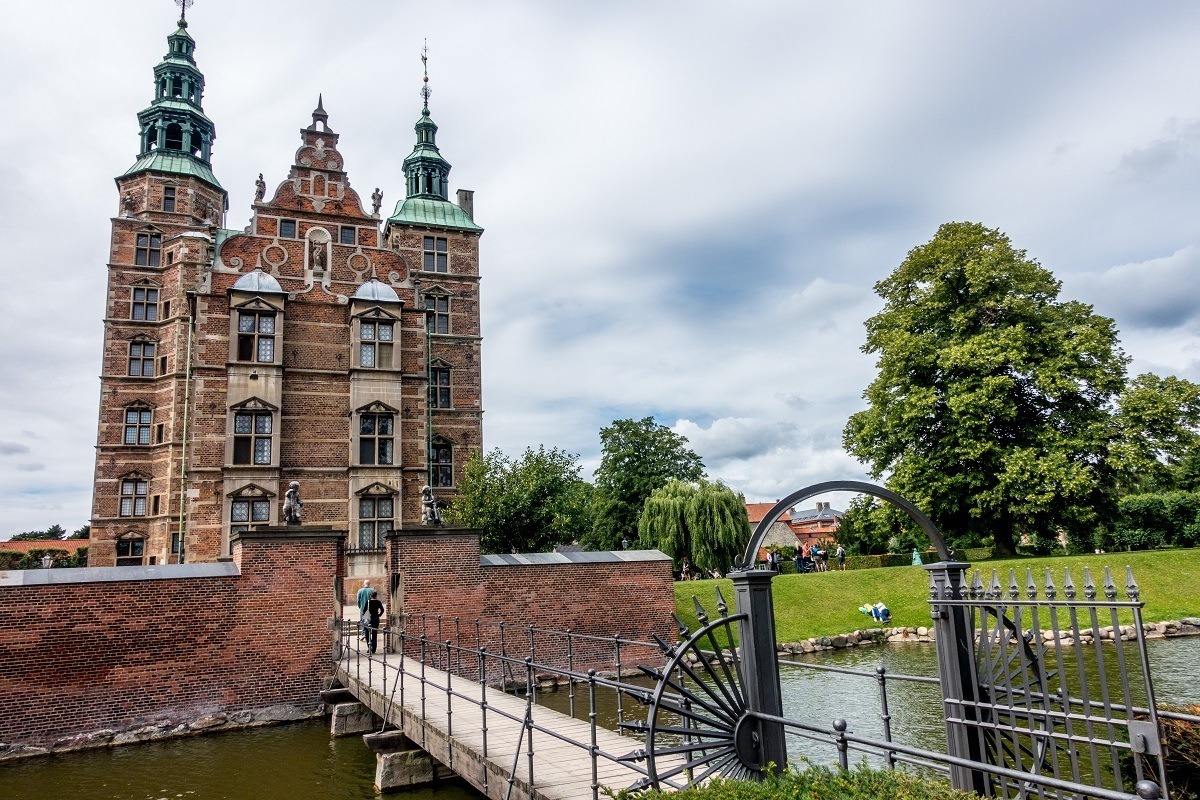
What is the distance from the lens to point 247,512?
23016 mm

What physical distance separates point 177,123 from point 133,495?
15.0 metres

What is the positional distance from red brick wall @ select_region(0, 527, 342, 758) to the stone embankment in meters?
12.2

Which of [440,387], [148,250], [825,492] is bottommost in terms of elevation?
[825,492]

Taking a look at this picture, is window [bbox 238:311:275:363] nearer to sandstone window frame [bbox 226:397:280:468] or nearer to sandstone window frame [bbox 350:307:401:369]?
sandstone window frame [bbox 226:397:280:468]

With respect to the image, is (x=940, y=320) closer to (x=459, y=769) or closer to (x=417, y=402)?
(x=417, y=402)

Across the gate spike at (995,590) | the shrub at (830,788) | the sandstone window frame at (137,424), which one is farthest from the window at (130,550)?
the gate spike at (995,590)

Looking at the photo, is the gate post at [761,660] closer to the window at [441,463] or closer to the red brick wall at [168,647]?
the red brick wall at [168,647]

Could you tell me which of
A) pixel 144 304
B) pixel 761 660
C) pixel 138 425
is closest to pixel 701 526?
pixel 138 425

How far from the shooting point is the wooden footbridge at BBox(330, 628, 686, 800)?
6.91 m

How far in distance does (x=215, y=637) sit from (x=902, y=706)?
12.3 m

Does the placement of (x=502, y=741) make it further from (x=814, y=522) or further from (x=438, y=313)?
(x=814, y=522)

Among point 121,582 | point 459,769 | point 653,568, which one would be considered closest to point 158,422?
point 121,582

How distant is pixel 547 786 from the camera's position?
689cm

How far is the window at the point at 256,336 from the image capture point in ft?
77.2
